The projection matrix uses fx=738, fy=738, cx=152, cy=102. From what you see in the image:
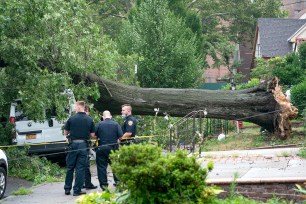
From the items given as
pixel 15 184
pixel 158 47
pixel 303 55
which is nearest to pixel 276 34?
pixel 303 55

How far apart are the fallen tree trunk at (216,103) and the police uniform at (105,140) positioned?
17.1 ft

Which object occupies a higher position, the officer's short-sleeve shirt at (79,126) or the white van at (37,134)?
the officer's short-sleeve shirt at (79,126)

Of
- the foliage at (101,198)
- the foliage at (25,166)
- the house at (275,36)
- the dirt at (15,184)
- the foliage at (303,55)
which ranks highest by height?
the house at (275,36)

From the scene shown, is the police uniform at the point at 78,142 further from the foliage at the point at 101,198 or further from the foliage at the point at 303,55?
A: the foliage at the point at 303,55

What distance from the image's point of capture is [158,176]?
698 centimetres

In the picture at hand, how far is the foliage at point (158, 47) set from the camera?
113 ft

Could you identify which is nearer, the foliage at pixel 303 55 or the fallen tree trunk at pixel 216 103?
the fallen tree trunk at pixel 216 103

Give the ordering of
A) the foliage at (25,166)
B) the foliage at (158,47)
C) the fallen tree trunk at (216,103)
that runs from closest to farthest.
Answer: the foliage at (25,166)
the fallen tree trunk at (216,103)
the foliage at (158,47)

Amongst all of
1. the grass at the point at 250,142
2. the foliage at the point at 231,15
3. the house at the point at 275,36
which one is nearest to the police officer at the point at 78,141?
the grass at the point at 250,142

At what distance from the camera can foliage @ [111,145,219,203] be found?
275 inches

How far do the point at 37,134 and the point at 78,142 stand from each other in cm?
658

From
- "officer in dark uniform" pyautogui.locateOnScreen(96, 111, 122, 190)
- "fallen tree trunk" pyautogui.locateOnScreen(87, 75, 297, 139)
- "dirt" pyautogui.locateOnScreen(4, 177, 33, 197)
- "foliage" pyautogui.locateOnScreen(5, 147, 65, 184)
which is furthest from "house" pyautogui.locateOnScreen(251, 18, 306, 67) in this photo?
"officer in dark uniform" pyautogui.locateOnScreen(96, 111, 122, 190)

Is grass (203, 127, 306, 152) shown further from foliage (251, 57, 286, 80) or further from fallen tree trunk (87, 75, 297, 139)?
foliage (251, 57, 286, 80)

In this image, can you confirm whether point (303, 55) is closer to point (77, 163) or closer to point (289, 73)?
point (289, 73)
